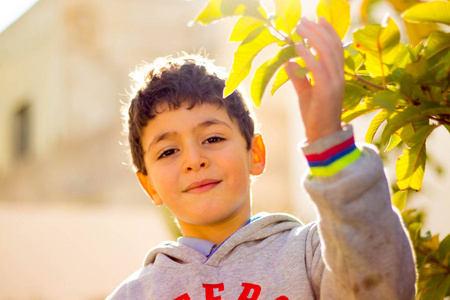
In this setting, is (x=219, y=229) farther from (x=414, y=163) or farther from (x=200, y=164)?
(x=414, y=163)

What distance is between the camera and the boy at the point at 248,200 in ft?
3.10

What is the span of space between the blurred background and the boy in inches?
165

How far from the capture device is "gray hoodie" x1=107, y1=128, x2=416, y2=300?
0.95 meters

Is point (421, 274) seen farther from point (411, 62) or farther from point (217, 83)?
point (217, 83)

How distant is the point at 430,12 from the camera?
90cm

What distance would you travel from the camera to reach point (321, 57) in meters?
0.94

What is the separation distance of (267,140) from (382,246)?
1045 cm

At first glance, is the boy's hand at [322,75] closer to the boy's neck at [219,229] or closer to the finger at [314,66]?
the finger at [314,66]

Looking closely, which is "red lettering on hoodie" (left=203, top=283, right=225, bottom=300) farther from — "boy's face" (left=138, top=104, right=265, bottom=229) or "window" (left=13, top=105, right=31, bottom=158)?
"window" (left=13, top=105, right=31, bottom=158)

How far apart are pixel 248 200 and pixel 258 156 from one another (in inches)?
8.5

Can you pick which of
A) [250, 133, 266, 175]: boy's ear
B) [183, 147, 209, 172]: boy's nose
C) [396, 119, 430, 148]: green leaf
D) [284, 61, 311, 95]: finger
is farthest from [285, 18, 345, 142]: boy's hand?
[250, 133, 266, 175]: boy's ear

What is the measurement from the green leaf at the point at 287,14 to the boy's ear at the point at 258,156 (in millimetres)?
957

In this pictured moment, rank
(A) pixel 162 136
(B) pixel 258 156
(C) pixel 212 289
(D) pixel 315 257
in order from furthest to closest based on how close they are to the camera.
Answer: (B) pixel 258 156
(A) pixel 162 136
(C) pixel 212 289
(D) pixel 315 257

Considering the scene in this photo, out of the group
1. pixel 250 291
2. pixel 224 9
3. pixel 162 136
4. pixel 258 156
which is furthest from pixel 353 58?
pixel 258 156
